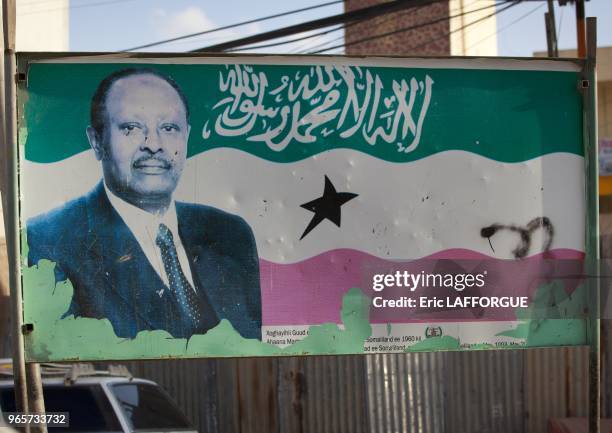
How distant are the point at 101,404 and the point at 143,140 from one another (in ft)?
Answer: 13.5

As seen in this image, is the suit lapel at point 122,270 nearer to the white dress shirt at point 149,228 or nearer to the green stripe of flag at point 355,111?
the white dress shirt at point 149,228

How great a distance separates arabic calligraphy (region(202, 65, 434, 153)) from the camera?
16.8ft

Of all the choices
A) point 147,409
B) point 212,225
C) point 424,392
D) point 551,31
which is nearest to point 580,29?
point 551,31

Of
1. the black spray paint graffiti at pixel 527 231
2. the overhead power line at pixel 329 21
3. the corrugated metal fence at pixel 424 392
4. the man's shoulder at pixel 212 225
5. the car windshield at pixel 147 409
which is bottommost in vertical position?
the corrugated metal fence at pixel 424 392

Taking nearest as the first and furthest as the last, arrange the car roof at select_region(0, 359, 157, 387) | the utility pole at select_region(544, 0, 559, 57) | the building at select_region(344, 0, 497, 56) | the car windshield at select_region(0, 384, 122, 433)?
the car windshield at select_region(0, 384, 122, 433) → the car roof at select_region(0, 359, 157, 387) → the utility pole at select_region(544, 0, 559, 57) → the building at select_region(344, 0, 497, 56)

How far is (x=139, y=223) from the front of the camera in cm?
503

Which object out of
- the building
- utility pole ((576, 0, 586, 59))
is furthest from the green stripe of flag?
the building

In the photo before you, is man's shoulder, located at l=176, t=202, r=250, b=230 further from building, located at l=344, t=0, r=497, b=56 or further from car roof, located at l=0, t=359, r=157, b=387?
building, located at l=344, t=0, r=497, b=56

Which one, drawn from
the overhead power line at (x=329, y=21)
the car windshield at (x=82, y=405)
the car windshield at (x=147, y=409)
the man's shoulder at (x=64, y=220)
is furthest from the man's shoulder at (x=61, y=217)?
the overhead power line at (x=329, y=21)

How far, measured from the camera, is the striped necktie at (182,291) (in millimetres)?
5000

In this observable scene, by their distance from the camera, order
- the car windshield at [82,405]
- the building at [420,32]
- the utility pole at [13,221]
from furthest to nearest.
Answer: the building at [420,32] → the car windshield at [82,405] → the utility pole at [13,221]

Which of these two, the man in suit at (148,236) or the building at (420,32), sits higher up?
the building at (420,32)

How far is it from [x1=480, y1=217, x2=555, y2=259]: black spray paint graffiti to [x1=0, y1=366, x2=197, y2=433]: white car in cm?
453

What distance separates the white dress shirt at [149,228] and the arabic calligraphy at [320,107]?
1.86 feet
